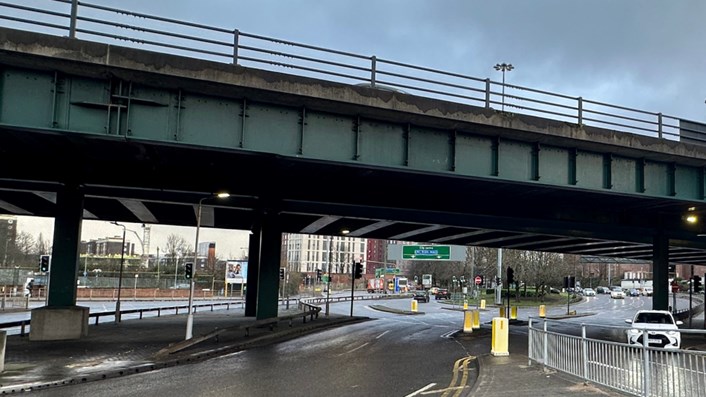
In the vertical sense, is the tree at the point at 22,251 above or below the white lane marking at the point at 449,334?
above

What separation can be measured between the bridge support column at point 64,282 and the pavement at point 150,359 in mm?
636

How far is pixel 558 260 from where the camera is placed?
271 feet

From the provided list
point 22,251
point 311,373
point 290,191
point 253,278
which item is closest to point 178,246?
point 22,251

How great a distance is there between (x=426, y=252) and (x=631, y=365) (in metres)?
71.4

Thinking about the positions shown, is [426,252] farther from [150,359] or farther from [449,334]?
[150,359]

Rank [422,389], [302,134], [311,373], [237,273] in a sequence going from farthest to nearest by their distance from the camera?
[237,273] → [302,134] → [311,373] → [422,389]

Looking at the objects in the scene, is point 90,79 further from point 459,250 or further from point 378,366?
point 459,250

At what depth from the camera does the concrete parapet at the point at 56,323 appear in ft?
72.2

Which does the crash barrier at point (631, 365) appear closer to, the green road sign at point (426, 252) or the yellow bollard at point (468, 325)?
the yellow bollard at point (468, 325)

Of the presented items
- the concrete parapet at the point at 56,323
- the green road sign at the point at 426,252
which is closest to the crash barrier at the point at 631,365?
the concrete parapet at the point at 56,323

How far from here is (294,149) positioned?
18.9m

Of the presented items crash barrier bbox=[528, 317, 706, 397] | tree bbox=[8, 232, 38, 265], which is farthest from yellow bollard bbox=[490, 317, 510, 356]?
tree bbox=[8, 232, 38, 265]

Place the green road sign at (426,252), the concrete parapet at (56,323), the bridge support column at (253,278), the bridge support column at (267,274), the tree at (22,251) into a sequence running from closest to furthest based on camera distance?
the concrete parapet at (56,323) → the bridge support column at (267,274) → the bridge support column at (253,278) → the green road sign at (426,252) → the tree at (22,251)

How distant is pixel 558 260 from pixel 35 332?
240 feet
